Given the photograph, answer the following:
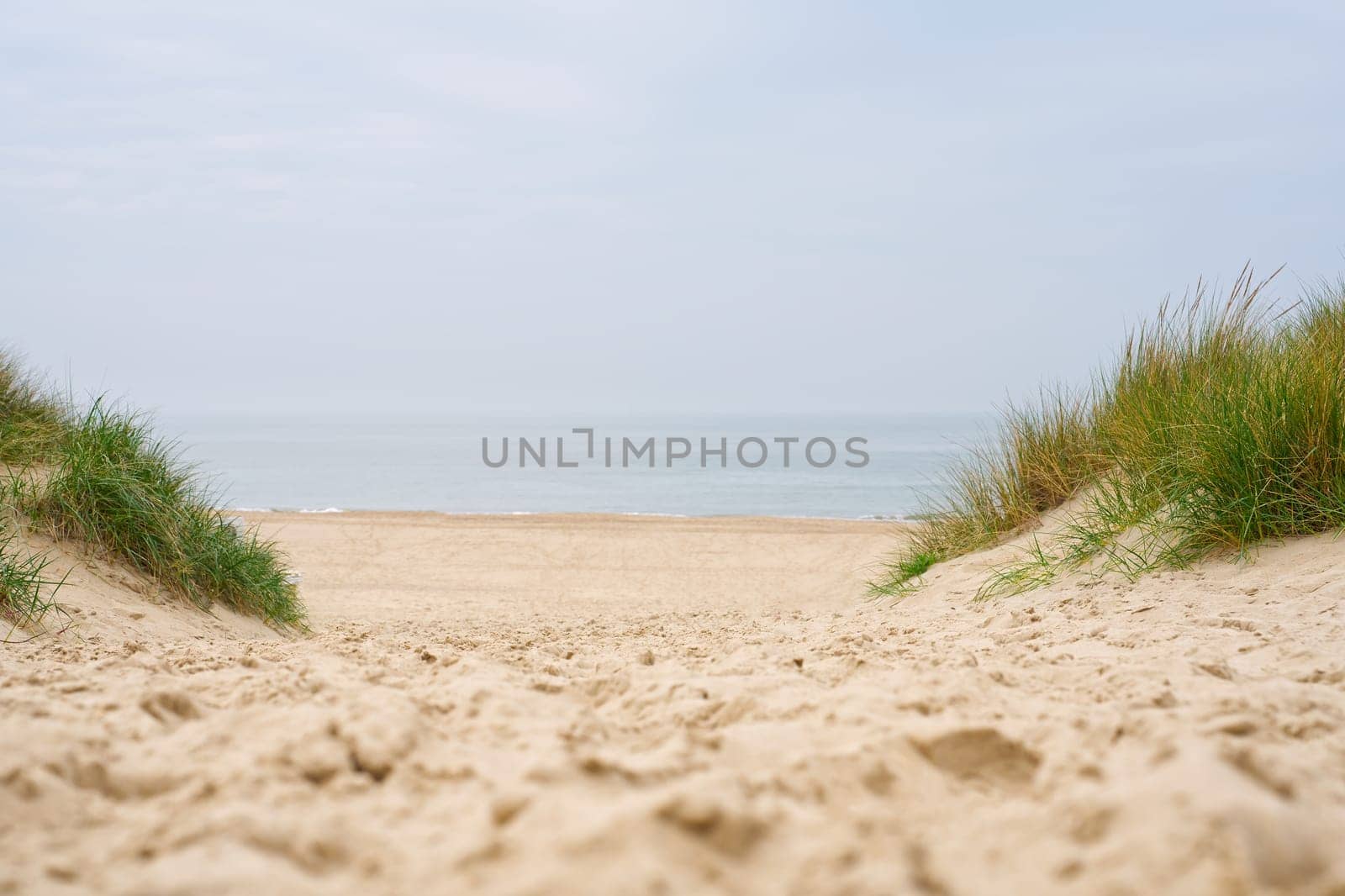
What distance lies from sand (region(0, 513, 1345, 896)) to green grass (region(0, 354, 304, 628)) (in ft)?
4.50

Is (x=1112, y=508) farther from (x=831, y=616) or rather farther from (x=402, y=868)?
(x=402, y=868)

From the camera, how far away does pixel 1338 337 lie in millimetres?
4875

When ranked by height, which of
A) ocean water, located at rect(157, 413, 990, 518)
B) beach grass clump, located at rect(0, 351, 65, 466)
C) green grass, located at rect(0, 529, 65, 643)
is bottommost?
ocean water, located at rect(157, 413, 990, 518)

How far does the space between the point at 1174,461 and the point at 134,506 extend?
5.25m

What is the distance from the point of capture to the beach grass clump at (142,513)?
4.68m

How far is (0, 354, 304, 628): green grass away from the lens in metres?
4.68

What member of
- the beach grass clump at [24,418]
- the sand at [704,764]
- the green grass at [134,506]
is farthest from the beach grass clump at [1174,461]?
the beach grass clump at [24,418]

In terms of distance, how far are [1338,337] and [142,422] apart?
21.9 ft

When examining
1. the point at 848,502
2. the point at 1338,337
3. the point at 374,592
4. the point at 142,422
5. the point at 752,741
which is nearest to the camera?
the point at 752,741

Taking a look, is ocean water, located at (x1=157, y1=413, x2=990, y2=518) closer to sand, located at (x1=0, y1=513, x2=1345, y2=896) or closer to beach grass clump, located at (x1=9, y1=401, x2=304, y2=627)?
beach grass clump, located at (x1=9, y1=401, x2=304, y2=627)

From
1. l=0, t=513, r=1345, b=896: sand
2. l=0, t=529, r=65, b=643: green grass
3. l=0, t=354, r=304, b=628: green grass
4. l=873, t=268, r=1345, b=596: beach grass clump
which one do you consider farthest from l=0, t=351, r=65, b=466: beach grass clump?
l=873, t=268, r=1345, b=596: beach grass clump

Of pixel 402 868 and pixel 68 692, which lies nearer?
pixel 402 868

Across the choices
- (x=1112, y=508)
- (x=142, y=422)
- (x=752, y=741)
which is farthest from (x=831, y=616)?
(x=142, y=422)

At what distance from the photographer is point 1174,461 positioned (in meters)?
4.49
